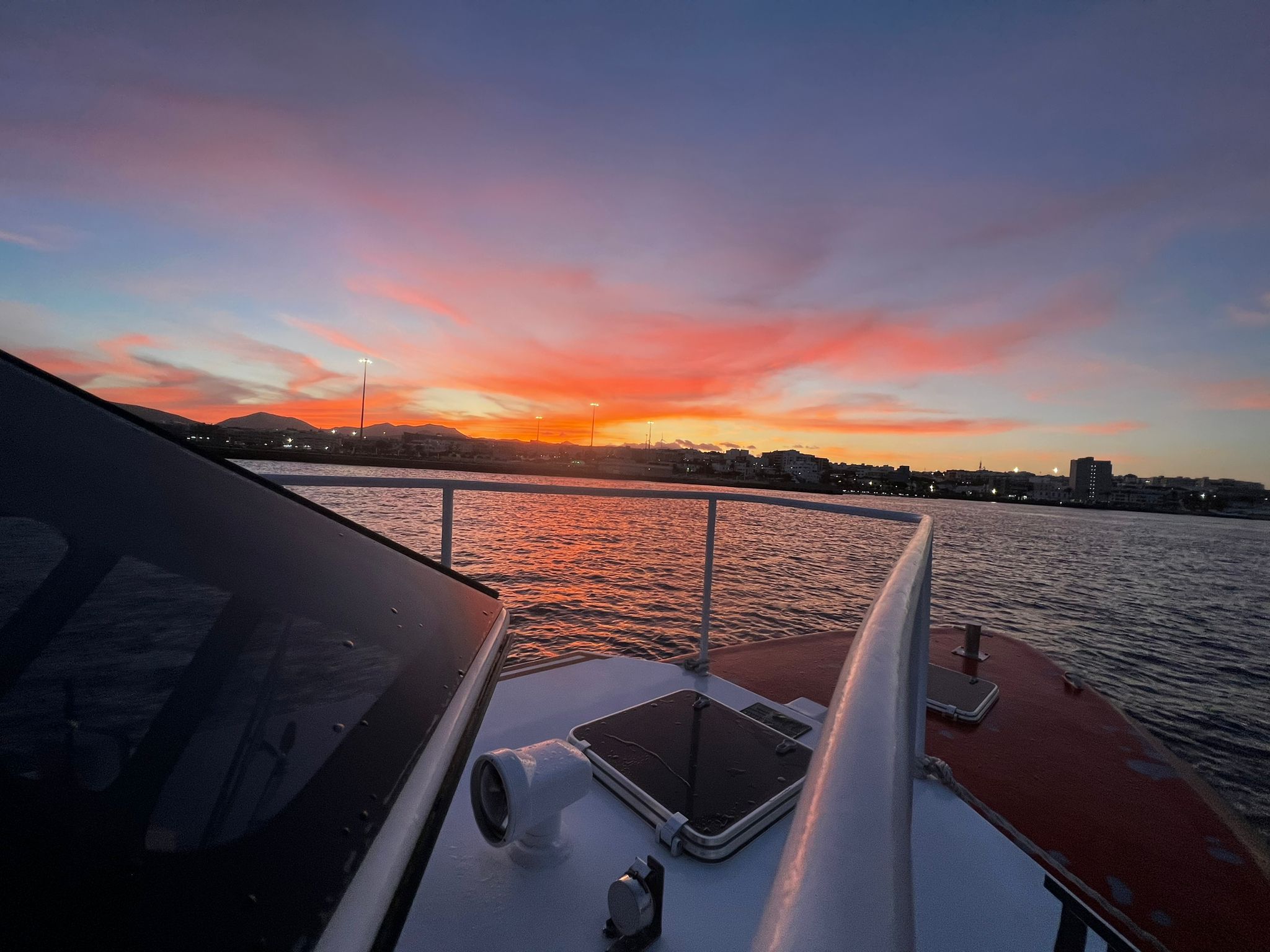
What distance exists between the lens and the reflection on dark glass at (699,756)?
1.74 m

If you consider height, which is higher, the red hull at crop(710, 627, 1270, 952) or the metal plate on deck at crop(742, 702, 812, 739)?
the metal plate on deck at crop(742, 702, 812, 739)

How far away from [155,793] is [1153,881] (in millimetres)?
3491

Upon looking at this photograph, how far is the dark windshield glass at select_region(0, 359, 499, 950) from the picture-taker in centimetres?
48

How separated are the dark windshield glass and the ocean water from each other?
2.67 m

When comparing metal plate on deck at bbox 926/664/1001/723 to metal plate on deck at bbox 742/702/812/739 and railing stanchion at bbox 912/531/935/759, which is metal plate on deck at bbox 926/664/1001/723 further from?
railing stanchion at bbox 912/531/935/759

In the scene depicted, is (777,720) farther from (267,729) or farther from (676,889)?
(267,729)

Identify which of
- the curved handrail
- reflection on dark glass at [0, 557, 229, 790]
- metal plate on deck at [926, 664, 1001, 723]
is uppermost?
the curved handrail

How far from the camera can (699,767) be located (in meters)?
1.92

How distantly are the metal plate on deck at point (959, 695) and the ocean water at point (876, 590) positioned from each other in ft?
6.03

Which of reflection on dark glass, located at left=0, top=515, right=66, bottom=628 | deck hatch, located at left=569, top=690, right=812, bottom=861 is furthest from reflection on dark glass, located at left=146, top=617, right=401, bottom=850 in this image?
deck hatch, located at left=569, top=690, right=812, bottom=861

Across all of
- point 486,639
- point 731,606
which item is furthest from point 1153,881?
point 731,606

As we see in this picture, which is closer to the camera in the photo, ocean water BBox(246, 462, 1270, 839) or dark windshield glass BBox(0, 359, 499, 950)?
dark windshield glass BBox(0, 359, 499, 950)

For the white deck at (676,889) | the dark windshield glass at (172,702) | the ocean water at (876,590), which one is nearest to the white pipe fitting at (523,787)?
the white deck at (676,889)

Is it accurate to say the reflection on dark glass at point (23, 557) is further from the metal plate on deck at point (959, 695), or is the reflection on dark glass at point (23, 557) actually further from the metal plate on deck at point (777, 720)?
the metal plate on deck at point (959, 695)
